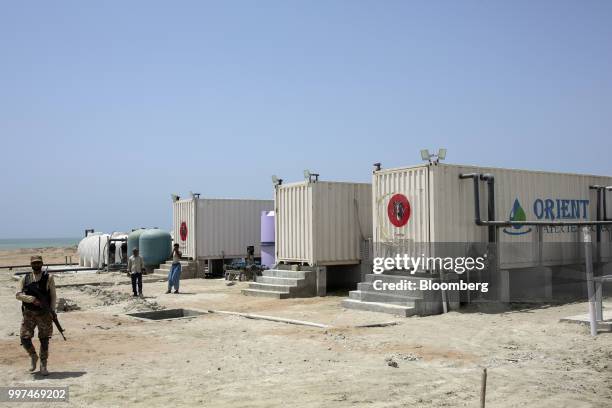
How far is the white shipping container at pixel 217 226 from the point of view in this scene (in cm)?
2625

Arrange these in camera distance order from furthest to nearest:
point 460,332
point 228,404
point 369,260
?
point 369,260, point 460,332, point 228,404

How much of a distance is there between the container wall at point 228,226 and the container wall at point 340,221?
355 inches

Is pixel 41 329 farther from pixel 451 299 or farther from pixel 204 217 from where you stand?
pixel 204 217

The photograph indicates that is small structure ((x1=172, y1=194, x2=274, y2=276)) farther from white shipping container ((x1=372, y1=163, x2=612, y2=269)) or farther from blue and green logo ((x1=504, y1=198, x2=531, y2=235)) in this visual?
blue and green logo ((x1=504, y1=198, x2=531, y2=235))

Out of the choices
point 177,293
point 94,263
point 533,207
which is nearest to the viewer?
point 533,207

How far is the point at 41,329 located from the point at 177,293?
1132 cm

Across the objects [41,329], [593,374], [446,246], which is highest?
[446,246]

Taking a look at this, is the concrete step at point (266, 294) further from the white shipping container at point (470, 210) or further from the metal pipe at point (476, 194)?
the metal pipe at point (476, 194)

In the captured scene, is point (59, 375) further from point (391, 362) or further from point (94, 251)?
point (94, 251)

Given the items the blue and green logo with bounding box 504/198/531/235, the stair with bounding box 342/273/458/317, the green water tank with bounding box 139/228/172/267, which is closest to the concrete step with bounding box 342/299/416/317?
the stair with bounding box 342/273/458/317

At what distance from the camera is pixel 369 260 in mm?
18438

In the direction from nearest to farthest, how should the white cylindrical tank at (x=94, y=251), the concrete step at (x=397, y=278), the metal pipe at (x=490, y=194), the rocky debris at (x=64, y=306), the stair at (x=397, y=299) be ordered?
the stair at (x=397, y=299), the concrete step at (x=397, y=278), the metal pipe at (x=490, y=194), the rocky debris at (x=64, y=306), the white cylindrical tank at (x=94, y=251)

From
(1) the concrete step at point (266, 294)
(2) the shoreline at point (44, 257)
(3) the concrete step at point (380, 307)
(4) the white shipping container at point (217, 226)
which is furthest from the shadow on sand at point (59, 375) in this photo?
(2) the shoreline at point (44, 257)

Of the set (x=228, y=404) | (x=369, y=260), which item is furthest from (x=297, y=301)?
(x=228, y=404)
